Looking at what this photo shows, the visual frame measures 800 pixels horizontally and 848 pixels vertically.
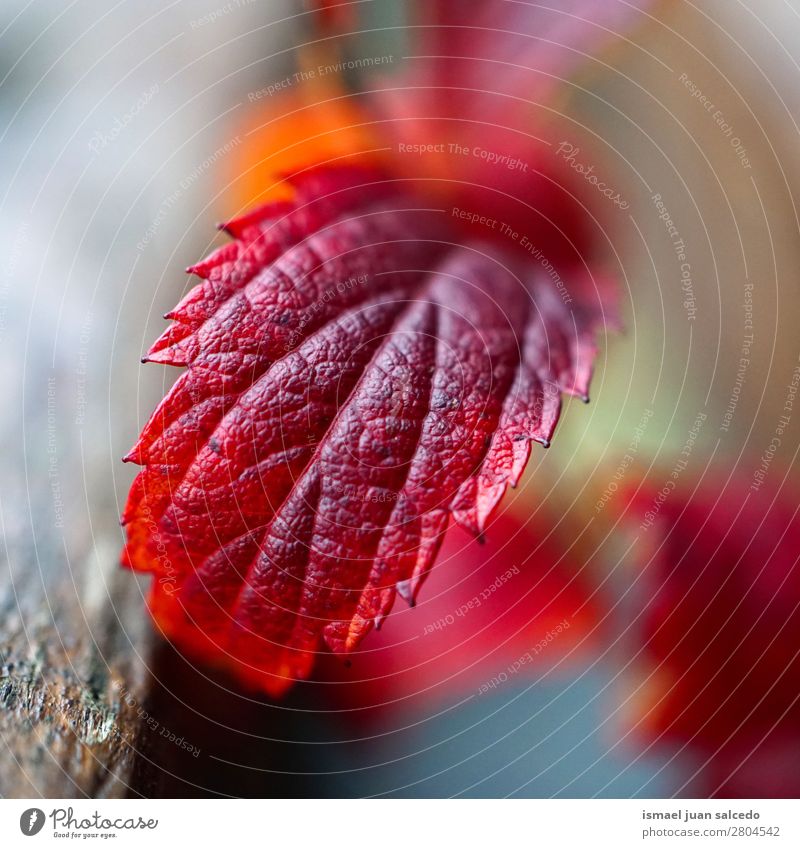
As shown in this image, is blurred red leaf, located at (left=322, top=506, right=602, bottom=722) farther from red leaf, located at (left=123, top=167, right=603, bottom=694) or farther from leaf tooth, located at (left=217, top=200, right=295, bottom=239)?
leaf tooth, located at (left=217, top=200, right=295, bottom=239)

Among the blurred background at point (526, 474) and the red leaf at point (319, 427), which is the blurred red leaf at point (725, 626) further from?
the red leaf at point (319, 427)

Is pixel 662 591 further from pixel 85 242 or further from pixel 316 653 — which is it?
pixel 85 242

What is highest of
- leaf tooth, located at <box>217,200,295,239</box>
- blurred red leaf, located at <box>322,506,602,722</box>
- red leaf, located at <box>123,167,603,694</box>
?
leaf tooth, located at <box>217,200,295,239</box>

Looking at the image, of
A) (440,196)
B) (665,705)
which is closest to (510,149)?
(440,196)

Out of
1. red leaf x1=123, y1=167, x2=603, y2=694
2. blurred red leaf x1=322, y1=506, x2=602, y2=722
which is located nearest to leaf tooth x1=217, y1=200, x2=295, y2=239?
red leaf x1=123, y1=167, x2=603, y2=694

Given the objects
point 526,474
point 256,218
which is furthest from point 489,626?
point 256,218

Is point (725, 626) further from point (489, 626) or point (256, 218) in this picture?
point (256, 218)
